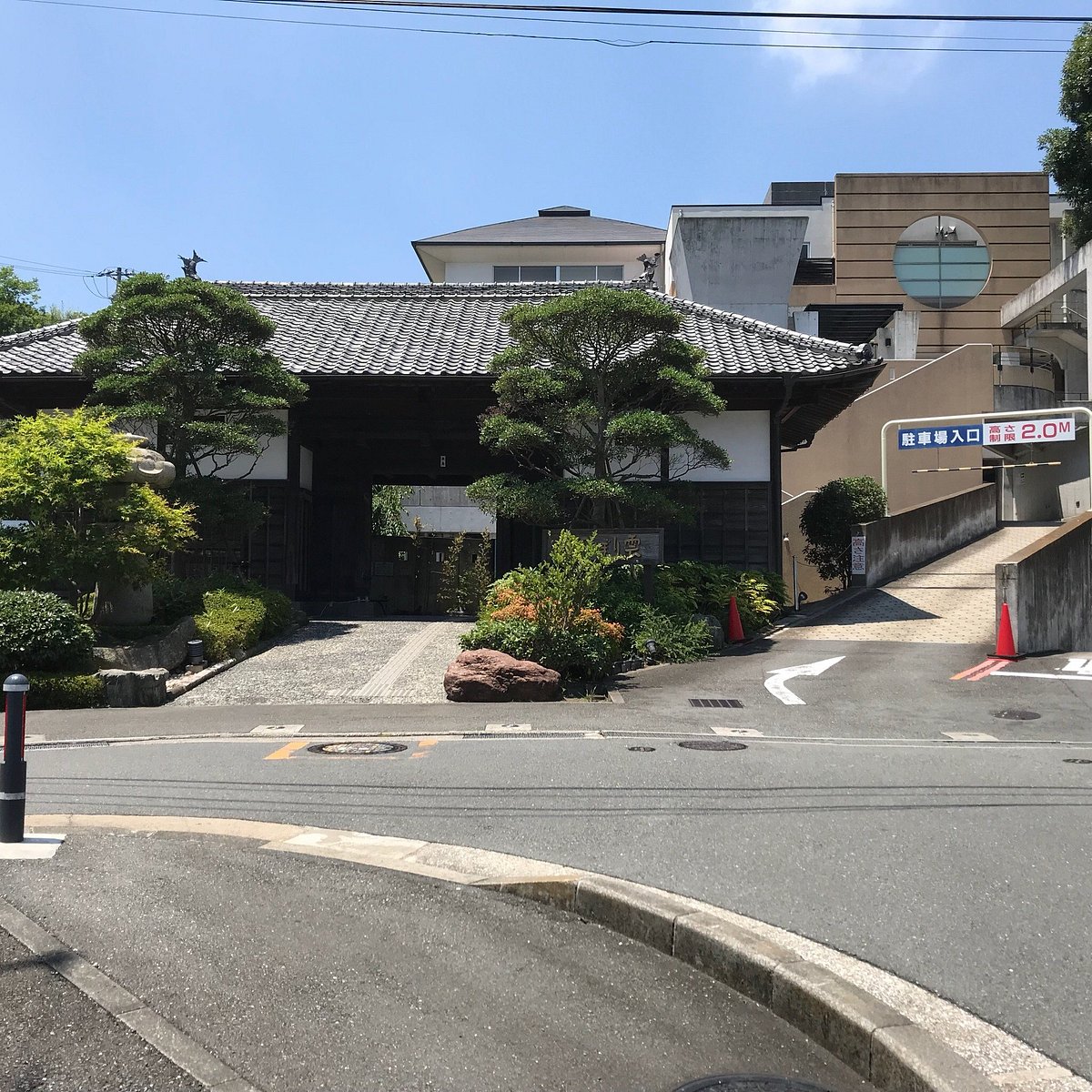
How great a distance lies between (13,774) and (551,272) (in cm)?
3306

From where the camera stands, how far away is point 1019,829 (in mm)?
6055

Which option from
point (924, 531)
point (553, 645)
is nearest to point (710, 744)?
point (553, 645)

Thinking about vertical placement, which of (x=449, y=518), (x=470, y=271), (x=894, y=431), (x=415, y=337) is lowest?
(x=449, y=518)

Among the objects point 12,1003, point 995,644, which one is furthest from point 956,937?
point 995,644

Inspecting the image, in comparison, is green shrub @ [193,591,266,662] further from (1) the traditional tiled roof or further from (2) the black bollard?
(2) the black bollard

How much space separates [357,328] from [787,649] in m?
12.0

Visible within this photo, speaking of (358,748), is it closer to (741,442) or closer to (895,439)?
(741,442)

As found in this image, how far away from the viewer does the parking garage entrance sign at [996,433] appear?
24266 mm

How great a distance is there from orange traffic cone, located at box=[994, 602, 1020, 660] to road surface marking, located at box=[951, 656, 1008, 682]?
0.15 metres

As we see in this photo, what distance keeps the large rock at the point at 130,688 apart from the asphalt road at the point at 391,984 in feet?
23.2

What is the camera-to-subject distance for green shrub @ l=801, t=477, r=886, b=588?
71.5 feet

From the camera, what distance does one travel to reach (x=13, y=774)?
18.6 ft

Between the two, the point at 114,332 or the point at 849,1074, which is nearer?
the point at 849,1074

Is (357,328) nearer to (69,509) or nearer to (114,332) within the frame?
Result: (114,332)
